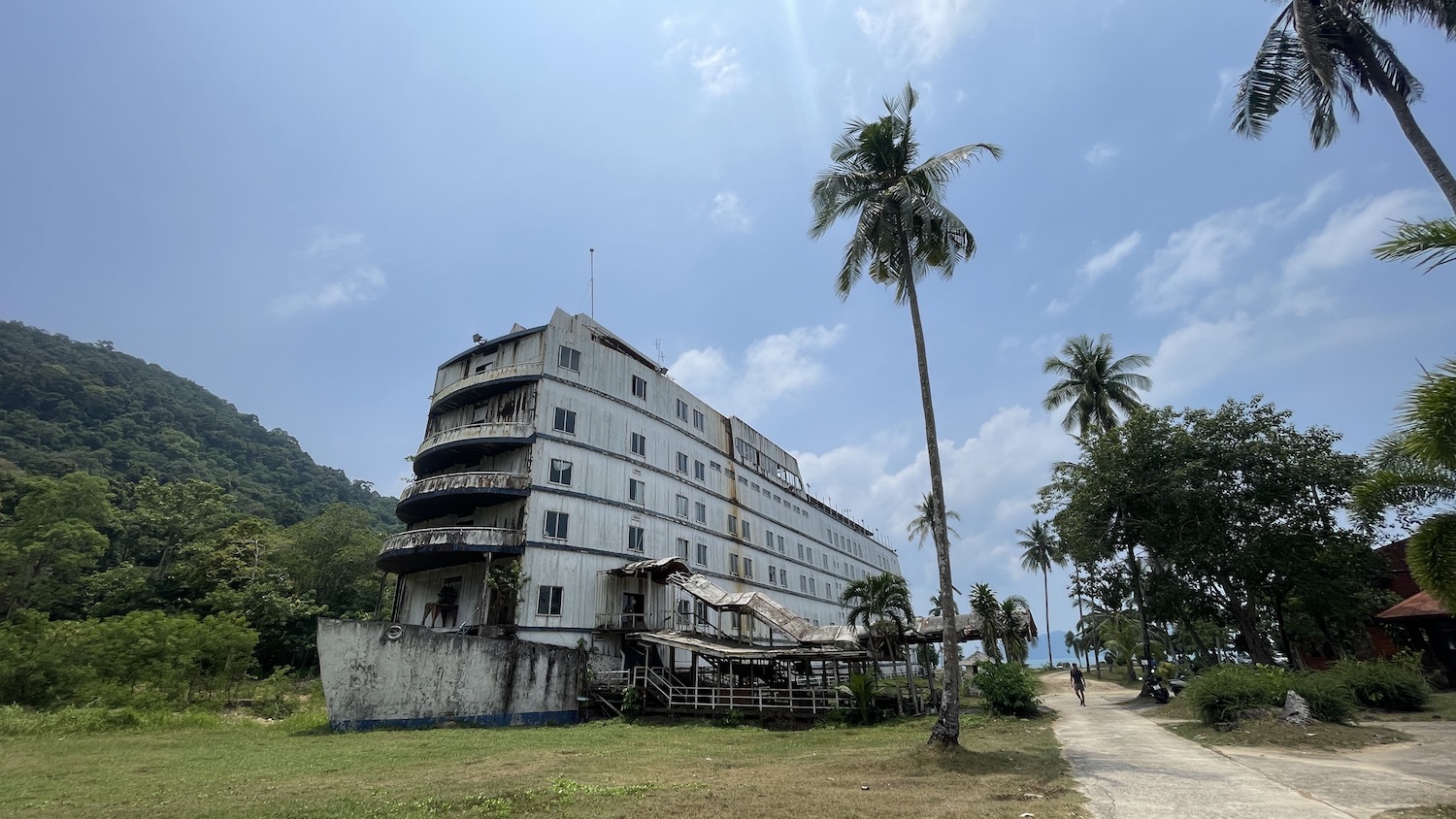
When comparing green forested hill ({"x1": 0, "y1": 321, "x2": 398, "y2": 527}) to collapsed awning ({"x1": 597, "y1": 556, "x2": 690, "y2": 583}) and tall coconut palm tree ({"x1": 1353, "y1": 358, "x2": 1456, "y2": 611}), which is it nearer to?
collapsed awning ({"x1": 597, "y1": 556, "x2": 690, "y2": 583})

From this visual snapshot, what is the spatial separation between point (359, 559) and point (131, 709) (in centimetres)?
2643

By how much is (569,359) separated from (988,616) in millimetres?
25163

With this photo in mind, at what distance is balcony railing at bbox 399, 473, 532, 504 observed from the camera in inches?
1070

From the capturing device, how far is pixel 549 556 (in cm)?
2756

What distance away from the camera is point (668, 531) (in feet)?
114

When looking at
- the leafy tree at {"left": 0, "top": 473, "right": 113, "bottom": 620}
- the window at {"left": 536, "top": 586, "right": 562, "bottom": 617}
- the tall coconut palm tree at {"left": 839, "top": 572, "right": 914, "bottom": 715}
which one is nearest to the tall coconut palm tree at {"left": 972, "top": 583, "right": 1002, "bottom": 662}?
the tall coconut palm tree at {"left": 839, "top": 572, "right": 914, "bottom": 715}

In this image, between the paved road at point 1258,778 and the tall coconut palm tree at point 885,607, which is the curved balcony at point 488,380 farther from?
the paved road at point 1258,778

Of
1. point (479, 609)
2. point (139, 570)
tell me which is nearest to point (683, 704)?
point (479, 609)

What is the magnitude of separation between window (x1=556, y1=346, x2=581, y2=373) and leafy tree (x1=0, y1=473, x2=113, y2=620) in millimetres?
34081

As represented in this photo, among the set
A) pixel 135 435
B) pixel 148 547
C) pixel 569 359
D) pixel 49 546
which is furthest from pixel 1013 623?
pixel 135 435

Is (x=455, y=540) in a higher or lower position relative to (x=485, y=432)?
lower

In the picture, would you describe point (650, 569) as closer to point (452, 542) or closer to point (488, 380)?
point (452, 542)

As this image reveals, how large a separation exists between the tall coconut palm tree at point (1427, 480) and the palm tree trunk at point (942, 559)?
296 inches

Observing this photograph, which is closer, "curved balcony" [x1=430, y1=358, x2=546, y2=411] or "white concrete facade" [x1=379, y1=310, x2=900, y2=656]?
"white concrete facade" [x1=379, y1=310, x2=900, y2=656]
